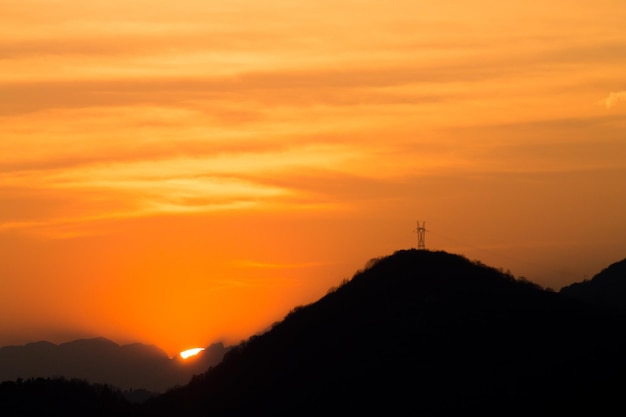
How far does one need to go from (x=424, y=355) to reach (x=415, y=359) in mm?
844

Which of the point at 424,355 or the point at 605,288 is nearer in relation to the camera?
the point at 424,355

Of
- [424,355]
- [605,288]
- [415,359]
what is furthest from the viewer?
[605,288]

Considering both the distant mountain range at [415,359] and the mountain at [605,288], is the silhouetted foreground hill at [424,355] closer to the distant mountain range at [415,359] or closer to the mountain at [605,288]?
the distant mountain range at [415,359]

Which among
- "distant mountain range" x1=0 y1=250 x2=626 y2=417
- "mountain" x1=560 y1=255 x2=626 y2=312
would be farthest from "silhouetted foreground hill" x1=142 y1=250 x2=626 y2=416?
"mountain" x1=560 y1=255 x2=626 y2=312

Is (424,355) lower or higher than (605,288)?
lower

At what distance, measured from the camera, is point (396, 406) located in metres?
87.4

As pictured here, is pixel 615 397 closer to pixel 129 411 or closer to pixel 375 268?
pixel 375 268

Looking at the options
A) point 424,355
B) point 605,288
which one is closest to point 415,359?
point 424,355

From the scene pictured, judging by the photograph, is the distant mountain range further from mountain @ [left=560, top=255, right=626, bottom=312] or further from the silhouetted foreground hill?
mountain @ [left=560, top=255, right=626, bottom=312]

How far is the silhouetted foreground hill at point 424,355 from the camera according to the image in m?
86.9

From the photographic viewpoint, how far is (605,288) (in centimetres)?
14062

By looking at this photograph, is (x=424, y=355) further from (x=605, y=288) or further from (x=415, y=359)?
(x=605, y=288)

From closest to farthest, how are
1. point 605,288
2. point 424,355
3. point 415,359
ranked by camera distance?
point 415,359, point 424,355, point 605,288

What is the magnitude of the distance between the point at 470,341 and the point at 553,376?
25.7 feet
